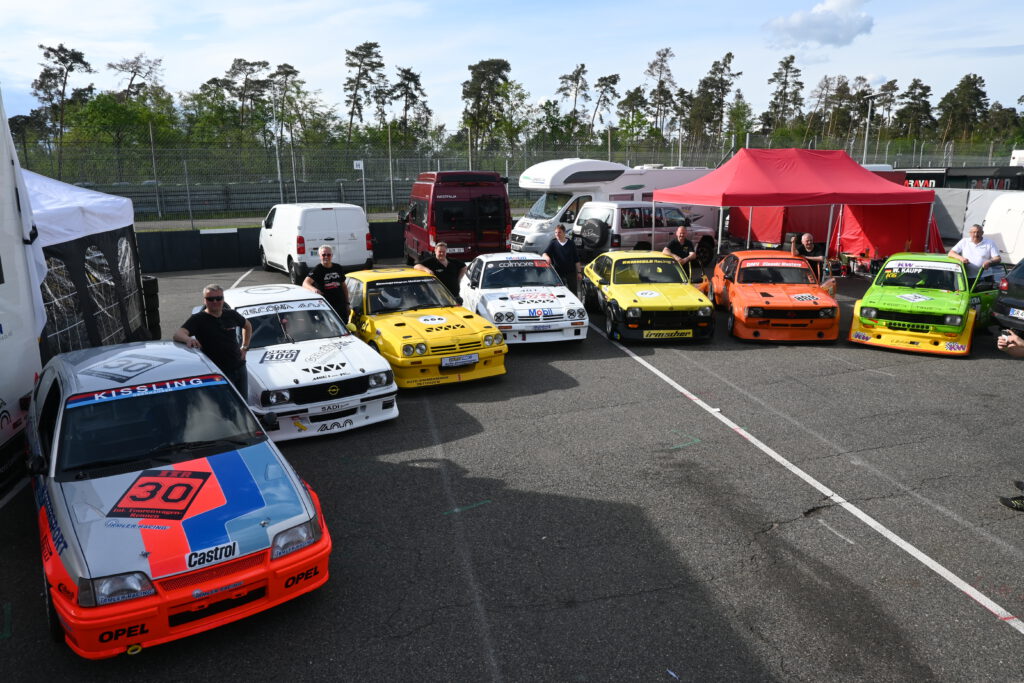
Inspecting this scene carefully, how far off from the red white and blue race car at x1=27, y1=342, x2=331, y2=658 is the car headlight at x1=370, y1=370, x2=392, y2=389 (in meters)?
2.25

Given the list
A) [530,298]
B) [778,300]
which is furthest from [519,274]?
[778,300]

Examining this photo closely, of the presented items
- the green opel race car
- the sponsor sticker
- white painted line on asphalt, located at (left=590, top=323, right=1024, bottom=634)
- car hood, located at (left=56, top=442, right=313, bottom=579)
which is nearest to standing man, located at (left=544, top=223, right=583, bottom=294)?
white painted line on asphalt, located at (left=590, top=323, right=1024, bottom=634)

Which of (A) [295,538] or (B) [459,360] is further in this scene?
(B) [459,360]

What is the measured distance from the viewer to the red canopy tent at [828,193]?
1433cm

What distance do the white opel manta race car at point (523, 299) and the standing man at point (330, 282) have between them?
2159 millimetres

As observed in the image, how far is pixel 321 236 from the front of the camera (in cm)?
1644

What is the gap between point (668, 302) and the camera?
11.3 meters

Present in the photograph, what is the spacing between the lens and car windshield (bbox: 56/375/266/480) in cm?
467

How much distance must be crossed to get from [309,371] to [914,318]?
357 inches

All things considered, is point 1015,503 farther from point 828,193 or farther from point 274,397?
point 828,193

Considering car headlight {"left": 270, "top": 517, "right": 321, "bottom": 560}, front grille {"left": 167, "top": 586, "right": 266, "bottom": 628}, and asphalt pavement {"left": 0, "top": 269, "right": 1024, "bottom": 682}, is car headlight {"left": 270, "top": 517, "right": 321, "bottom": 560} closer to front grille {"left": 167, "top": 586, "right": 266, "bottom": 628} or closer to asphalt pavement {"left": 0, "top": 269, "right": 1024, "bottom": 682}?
front grille {"left": 167, "top": 586, "right": 266, "bottom": 628}

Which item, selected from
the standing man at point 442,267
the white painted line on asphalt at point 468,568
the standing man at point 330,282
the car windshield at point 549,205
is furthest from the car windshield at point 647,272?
the car windshield at point 549,205

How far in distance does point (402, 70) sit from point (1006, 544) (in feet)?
224

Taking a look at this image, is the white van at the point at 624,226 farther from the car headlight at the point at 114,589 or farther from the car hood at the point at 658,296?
the car headlight at the point at 114,589
